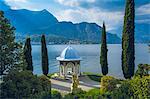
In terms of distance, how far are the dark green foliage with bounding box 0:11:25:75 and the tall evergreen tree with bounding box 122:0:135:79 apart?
10.6 m

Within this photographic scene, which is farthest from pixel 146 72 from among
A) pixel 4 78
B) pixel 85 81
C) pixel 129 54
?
pixel 4 78

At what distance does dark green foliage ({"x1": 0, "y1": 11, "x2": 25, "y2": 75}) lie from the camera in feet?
62.8

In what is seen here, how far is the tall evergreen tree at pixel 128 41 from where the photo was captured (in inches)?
1054

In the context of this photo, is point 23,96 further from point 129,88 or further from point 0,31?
point 129,88

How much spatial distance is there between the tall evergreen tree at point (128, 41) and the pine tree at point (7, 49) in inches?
417

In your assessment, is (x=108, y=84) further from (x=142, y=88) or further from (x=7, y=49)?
(x=7, y=49)

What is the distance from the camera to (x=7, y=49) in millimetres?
19500

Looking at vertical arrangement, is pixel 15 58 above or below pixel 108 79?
above

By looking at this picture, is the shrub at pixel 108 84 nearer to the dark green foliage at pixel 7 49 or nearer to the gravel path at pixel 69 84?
the gravel path at pixel 69 84

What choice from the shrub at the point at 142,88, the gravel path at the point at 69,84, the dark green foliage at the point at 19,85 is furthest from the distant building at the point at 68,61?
the shrub at the point at 142,88

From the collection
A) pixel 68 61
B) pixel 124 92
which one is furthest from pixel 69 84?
pixel 124 92

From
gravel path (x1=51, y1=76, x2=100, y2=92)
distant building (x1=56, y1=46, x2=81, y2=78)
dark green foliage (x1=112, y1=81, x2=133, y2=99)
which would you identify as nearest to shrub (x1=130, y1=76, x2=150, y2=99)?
dark green foliage (x1=112, y1=81, x2=133, y2=99)

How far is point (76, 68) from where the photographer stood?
103 feet

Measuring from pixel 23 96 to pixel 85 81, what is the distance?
42.0ft
